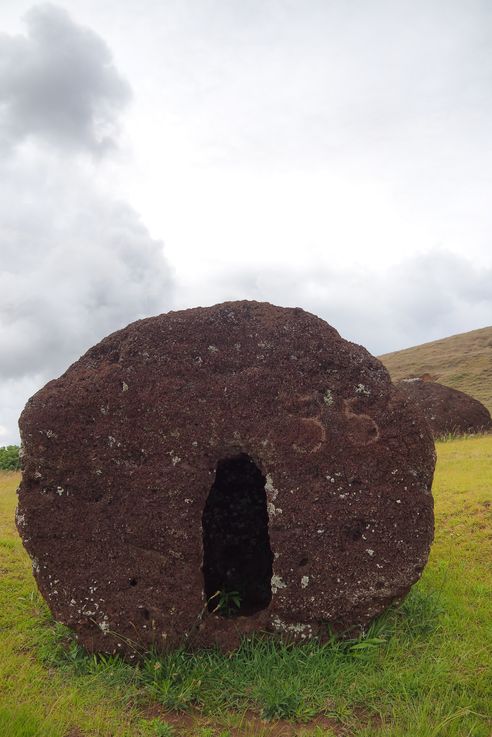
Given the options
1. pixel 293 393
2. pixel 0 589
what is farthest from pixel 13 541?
pixel 293 393

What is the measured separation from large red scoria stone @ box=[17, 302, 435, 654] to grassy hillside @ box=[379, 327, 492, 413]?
96.4 feet

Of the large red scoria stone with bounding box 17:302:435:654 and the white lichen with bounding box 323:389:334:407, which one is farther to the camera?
the white lichen with bounding box 323:389:334:407

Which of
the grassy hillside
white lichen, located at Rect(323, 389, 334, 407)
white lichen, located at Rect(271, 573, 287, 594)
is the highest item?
the grassy hillside

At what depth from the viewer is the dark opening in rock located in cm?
696

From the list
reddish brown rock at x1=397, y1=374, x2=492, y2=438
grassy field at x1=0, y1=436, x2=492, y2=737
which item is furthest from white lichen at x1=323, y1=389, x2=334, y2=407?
reddish brown rock at x1=397, y1=374, x2=492, y2=438

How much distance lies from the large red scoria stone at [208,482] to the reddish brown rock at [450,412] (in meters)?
16.0

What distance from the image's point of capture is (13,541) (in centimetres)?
916

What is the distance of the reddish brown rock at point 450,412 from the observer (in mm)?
A: 21641

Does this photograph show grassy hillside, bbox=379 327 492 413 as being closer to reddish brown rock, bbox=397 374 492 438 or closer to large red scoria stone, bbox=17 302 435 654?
reddish brown rock, bbox=397 374 492 438

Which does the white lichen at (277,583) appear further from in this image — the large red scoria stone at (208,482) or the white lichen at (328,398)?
the white lichen at (328,398)

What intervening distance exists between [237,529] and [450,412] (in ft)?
54.4

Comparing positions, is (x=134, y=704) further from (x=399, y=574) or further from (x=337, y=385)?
(x=337, y=385)

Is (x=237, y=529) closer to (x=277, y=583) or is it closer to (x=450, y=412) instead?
(x=277, y=583)

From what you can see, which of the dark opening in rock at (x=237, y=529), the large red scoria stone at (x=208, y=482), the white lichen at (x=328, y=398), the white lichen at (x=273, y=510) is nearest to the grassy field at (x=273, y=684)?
the large red scoria stone at (x=208, y=482)
